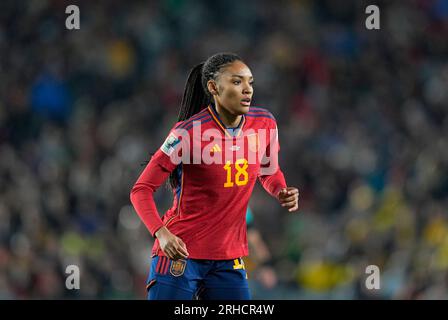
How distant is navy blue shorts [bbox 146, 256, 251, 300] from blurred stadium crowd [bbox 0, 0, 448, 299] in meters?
2.78

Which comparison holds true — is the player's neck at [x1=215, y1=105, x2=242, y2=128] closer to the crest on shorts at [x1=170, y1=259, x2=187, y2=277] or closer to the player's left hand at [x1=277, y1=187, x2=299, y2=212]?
the player's left hand at [x1=277, y1=187, x2=299, y2=212]

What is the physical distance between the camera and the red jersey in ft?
14.5

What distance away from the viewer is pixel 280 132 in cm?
997

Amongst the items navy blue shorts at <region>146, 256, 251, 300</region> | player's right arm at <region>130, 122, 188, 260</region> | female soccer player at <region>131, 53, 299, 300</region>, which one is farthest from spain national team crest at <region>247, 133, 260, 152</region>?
navy blue shorts at <region>146, 256, 251, 300</region>

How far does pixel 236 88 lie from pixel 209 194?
53 centimetres

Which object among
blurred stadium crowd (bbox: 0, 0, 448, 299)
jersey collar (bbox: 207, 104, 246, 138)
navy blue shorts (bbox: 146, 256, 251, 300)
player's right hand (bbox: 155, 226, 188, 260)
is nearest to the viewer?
player's right hand (bbox: 155, 226, 188, 260)

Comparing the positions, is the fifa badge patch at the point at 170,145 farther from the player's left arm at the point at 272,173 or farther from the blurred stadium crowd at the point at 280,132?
the blurred stadium crowd at the point at 280,132

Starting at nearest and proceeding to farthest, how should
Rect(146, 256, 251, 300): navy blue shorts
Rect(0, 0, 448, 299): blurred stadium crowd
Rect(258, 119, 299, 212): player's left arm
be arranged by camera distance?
Rect(146, 256, 251, 300): navy blue shorts, Rect(258, 119, 299, 212): player's left arm, Rect(0, 0, 448, 299): blurred stadium crowd

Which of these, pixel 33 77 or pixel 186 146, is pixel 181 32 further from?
pixel 186 146

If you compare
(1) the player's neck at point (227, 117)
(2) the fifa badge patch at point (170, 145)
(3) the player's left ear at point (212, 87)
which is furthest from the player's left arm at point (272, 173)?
(2) the fifa badge patch at point (170, 145)

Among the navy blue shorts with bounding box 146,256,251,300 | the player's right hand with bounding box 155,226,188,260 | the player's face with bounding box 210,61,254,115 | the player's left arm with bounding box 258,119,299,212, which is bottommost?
the navy blue shorts with bounding box 146,256,251,300

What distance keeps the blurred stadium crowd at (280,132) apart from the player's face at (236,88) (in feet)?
9.85

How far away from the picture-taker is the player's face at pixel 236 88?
443 cm

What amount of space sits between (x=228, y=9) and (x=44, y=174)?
371cm
